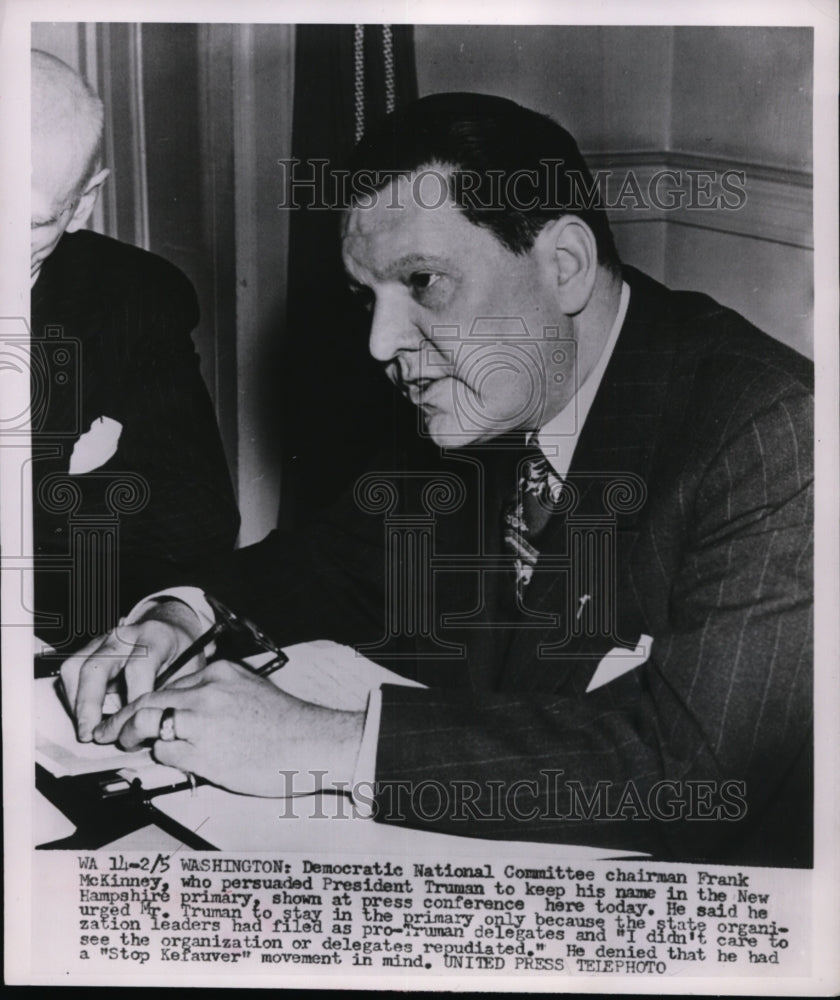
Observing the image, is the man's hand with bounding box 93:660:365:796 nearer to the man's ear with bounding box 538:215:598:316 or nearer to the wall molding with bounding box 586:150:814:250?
the man's ear with bounding box 538:215:598:316

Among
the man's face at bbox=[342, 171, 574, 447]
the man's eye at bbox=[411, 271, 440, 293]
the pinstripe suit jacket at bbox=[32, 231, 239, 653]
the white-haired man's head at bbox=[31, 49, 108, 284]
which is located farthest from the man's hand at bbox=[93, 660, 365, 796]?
the white-haired man's head at bbox=[31, 49, 108, 284]

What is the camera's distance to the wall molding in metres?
1.71

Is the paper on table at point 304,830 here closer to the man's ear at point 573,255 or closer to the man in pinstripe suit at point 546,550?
the man in pinstripe suit at point 546,550

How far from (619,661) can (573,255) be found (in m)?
0.58

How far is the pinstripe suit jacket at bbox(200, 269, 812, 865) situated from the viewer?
1.68 meters

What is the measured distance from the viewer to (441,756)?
1712mm

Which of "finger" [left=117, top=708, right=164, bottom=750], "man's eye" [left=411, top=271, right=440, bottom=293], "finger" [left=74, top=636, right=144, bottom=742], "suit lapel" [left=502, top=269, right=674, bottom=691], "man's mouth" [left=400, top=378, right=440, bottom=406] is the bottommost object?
"finger" [left=117, top=708, right=164, bottom=750]

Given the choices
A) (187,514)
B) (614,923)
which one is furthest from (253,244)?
(614,923)

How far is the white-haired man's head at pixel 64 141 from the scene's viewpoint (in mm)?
1761

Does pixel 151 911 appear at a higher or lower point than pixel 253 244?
lower

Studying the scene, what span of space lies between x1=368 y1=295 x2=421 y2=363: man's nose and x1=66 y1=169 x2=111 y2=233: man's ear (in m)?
0.45

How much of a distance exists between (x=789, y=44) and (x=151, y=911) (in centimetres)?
158

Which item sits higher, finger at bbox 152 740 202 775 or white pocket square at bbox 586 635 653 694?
white pocket square at bbox 586 635 653 694

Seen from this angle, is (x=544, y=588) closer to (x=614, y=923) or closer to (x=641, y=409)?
(x=641, y=409)
